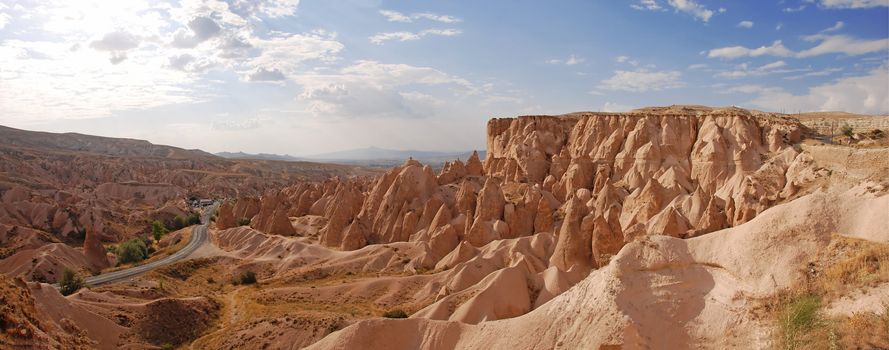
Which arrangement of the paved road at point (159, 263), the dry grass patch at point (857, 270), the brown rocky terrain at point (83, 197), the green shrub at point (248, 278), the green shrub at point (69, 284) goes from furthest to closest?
the brown rocky terrain at point (83, 197), the paved road at point (159, 263), the green shrub at point (248, 278), the green shrub at point (69, 284), the dry grass patch at point (857, 270)

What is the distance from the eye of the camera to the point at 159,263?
53.2 metres

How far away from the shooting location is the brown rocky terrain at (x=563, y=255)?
47.3ft

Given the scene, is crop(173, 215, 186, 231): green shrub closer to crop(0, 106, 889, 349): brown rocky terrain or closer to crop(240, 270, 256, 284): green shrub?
crop(0, 106, 889, 349): brown rocky terrain

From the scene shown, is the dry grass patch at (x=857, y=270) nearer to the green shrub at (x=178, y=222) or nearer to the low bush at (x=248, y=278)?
the low bush at (x=248, y=278)

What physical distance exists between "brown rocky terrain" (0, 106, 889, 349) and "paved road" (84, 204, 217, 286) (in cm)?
279

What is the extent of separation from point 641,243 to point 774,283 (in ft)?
12.8

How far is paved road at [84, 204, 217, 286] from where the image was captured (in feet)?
151

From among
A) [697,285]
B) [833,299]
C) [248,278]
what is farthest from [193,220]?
[833,299]

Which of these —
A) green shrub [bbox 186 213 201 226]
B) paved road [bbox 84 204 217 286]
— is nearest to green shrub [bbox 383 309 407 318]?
paved road [bbox 84 204 217 286]

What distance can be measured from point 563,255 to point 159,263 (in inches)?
1651

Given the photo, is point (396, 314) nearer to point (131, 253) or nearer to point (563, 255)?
point (563, 255)

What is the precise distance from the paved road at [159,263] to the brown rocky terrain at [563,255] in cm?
279

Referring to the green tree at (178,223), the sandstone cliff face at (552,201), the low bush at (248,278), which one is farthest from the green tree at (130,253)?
the green tree at (178,223)

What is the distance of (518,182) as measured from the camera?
6244 cm
